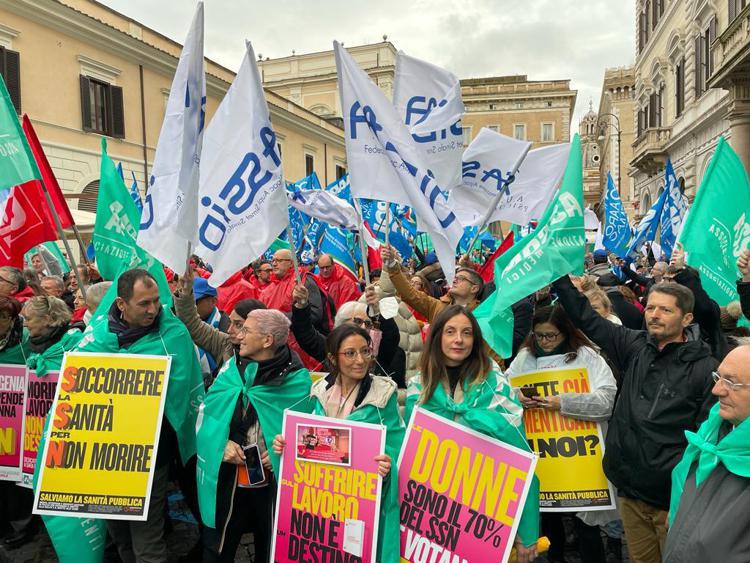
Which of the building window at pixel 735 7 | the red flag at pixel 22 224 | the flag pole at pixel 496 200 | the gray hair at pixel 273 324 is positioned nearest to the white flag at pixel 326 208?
the flag pole at pixel 496 200

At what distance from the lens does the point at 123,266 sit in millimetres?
4848

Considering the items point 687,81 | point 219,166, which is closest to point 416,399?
point 219,166

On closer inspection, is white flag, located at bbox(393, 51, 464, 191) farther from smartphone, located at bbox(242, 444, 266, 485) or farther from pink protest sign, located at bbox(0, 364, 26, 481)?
pink protest sign, located at bbox(0, 364, 26, 481)

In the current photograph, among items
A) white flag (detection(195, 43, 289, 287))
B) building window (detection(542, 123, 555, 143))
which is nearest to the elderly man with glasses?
white flag (detection(195, 43, 289, 287))

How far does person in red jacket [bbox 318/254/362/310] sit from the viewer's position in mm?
7688

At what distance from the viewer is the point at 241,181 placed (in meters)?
4.23

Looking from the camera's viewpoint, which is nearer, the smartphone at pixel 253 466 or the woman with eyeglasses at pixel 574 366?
the smartphone at pixel 253 466

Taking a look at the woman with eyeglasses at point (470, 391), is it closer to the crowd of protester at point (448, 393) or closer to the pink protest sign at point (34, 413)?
the crowd of protester at point (448, 393)

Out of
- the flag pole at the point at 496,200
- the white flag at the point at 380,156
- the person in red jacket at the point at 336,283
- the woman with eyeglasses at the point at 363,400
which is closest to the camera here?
the woman with eyeglasses at the point at 363,400

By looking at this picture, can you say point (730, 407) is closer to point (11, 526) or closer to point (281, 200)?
point (281, 200)

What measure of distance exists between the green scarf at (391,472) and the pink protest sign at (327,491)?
0.08 metres

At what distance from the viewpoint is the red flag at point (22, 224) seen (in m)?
5.04

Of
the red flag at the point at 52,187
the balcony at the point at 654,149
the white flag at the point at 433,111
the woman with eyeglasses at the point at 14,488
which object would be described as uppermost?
the balcony at the point at 654,149

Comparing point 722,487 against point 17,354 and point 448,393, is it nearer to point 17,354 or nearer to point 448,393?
point 448,393
